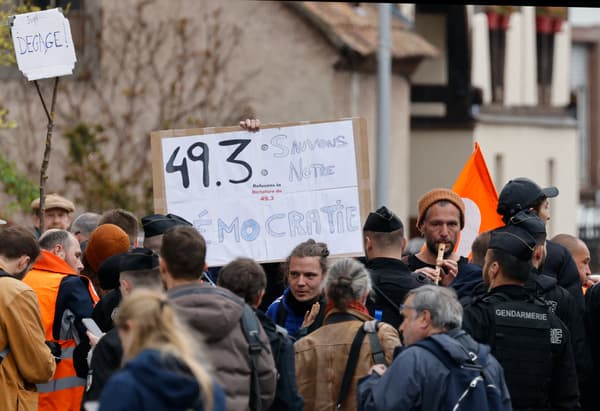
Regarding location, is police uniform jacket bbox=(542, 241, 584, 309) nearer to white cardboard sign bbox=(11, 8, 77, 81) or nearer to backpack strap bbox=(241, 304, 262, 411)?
backpack strap bbox=(241, 304, 262, 411)

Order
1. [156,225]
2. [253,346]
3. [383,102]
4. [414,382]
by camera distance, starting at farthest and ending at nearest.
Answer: [383,102] < [156,225] < [414,382] < [253,346]

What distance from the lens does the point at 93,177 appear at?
837 inches

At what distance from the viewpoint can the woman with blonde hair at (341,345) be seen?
7.40 metres

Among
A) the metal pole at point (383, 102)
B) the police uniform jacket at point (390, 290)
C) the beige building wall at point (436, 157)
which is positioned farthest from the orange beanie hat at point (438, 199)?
the beige building wall at point (436, 157)

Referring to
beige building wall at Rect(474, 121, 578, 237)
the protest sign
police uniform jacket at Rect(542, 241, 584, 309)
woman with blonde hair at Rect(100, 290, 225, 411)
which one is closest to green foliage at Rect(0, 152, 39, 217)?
the protest sign

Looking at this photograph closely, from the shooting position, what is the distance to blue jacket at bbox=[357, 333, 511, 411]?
6836mm

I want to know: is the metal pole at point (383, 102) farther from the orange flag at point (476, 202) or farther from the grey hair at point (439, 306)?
the grey hair at point (439, 306)

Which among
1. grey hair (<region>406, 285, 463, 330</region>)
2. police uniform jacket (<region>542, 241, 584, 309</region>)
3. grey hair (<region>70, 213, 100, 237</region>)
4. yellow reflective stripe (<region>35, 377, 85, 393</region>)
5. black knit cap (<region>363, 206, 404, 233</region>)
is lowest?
yellow reflective stripe (<region>35, 377, 85, 393</region>)

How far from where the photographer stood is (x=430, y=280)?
863 cm

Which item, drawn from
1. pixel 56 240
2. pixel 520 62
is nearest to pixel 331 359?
pixel 56 240

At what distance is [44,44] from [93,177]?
447 inches

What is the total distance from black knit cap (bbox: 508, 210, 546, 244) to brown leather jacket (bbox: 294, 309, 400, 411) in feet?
4.45

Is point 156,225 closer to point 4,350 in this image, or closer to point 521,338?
point 4,350

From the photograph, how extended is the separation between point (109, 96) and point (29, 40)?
12258 millimetres
